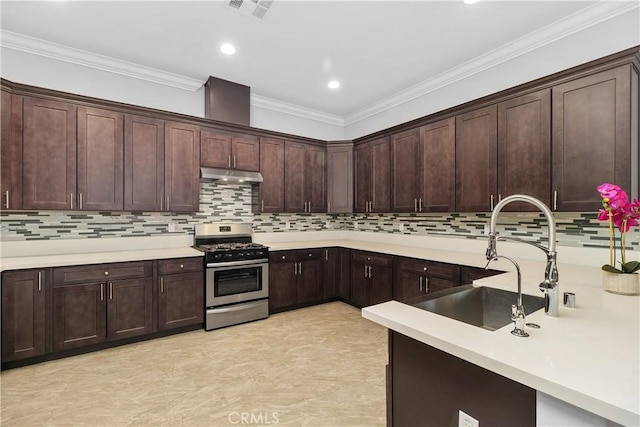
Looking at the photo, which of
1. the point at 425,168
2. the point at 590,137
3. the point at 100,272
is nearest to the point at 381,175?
the point at 425,168

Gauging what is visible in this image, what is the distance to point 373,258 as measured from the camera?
12.6 feet

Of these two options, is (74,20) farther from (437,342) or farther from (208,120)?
(437,342)

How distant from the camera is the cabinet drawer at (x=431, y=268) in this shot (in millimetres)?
2906

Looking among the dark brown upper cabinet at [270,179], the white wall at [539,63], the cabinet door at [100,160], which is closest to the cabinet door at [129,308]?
the cabinet door at [100,160]

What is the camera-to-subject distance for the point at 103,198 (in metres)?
3.17

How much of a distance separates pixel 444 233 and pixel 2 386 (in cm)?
447

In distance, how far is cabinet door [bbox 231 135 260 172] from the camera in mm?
3986

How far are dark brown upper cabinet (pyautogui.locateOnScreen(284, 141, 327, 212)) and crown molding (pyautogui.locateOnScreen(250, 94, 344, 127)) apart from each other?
2.06 feet

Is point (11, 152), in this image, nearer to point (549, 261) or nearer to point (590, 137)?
point (549, 261)

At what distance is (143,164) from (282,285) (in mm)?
2260

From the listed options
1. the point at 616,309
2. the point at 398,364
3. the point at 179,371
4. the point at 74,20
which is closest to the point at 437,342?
the point at 398,364

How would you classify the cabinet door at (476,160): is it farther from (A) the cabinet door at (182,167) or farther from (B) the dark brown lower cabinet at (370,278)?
(A) the cabinet door at (182,167)

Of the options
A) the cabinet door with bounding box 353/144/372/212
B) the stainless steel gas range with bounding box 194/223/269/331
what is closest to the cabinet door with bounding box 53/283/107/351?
the stainless steel gas range with bounding box 194/223/269/331

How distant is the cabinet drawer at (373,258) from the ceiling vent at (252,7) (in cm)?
287
